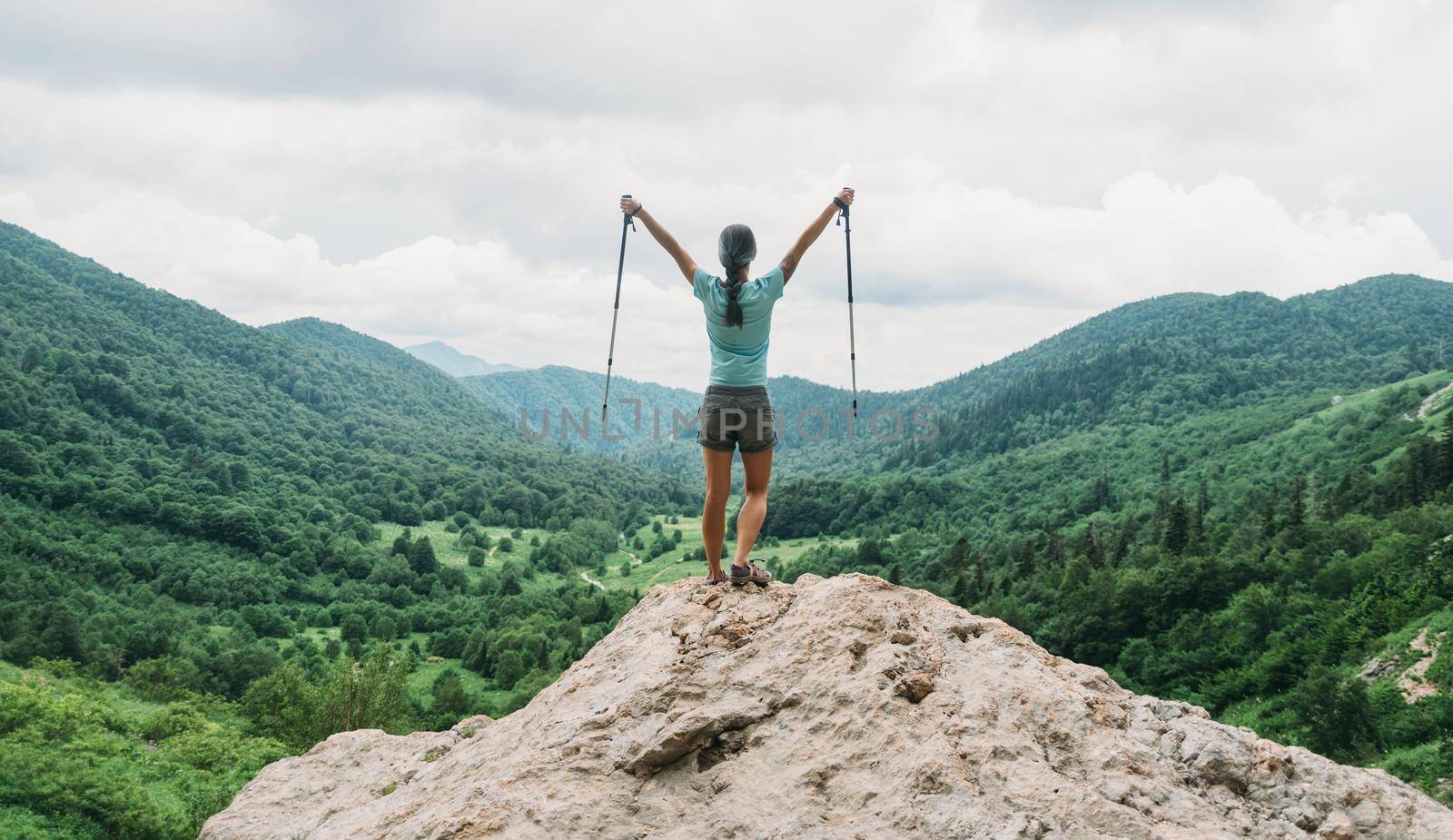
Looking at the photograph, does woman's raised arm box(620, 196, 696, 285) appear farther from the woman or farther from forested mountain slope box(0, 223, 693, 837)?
forested mountain slope box(0, 223, 693, 837)

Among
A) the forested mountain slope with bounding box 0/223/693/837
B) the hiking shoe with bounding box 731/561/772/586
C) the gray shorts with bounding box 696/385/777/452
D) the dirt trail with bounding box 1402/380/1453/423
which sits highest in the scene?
the dirt trail with bounding box 1402/380/1453/423

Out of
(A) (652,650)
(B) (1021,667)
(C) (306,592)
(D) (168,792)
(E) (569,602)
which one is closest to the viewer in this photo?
(B) (1021,667)

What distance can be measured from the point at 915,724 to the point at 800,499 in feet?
592

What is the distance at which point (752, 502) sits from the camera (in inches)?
314

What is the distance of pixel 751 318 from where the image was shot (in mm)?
7309

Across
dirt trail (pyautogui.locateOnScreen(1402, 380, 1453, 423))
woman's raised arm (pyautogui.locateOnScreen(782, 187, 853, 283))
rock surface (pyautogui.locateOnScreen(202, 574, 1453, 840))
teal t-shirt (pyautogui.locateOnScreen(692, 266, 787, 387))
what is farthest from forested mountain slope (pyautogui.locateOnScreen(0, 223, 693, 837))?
dirt trail (pyautogui.locateOnScreen(1402, 380, 1453, 423))

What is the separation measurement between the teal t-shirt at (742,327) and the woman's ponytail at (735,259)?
0.04 meters

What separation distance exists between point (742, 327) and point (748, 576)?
2.49 m

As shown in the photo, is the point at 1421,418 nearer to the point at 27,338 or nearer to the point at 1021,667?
the point at 1021,667

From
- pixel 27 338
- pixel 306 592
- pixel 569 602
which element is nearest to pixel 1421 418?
pixel 569 602

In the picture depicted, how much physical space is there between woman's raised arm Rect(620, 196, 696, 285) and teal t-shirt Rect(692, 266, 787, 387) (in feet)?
0.92

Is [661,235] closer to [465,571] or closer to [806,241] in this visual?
[806,241]

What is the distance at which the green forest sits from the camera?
39469mm

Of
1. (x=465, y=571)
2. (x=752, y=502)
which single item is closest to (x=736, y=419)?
(x=752, y=502)
